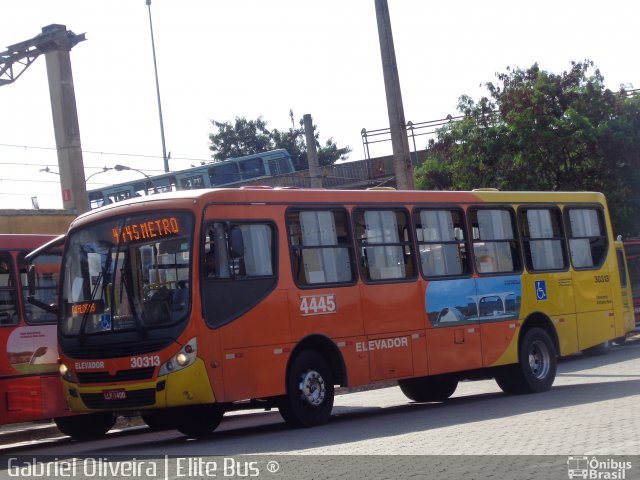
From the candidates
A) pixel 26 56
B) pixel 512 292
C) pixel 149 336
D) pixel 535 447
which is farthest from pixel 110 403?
pixel 26 56

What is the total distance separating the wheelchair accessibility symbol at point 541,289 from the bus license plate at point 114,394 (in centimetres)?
792

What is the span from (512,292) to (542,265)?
40.4 inches

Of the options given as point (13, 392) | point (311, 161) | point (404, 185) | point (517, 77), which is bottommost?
point (13, 392)

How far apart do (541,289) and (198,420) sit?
685 centimetres

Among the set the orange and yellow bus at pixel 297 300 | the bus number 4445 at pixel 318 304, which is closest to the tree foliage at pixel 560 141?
the orange and yellow bus at pixel 297 300

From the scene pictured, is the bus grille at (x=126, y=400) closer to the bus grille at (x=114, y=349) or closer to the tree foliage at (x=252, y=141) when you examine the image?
the bus grille at (x=114, y=349)

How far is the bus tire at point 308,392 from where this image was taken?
13.6 meters

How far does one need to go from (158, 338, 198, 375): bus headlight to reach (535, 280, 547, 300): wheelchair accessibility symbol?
24.3 ft

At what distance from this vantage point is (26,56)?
29031 mm

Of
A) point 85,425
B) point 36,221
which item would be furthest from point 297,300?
point 36,221

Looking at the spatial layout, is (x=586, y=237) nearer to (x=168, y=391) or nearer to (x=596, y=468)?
(x=168, y=391)

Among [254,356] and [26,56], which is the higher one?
[26,56]

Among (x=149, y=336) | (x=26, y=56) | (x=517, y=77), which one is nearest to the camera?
(x=149, y=336)

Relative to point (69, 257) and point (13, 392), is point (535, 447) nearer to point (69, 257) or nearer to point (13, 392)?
point (69, 257)
